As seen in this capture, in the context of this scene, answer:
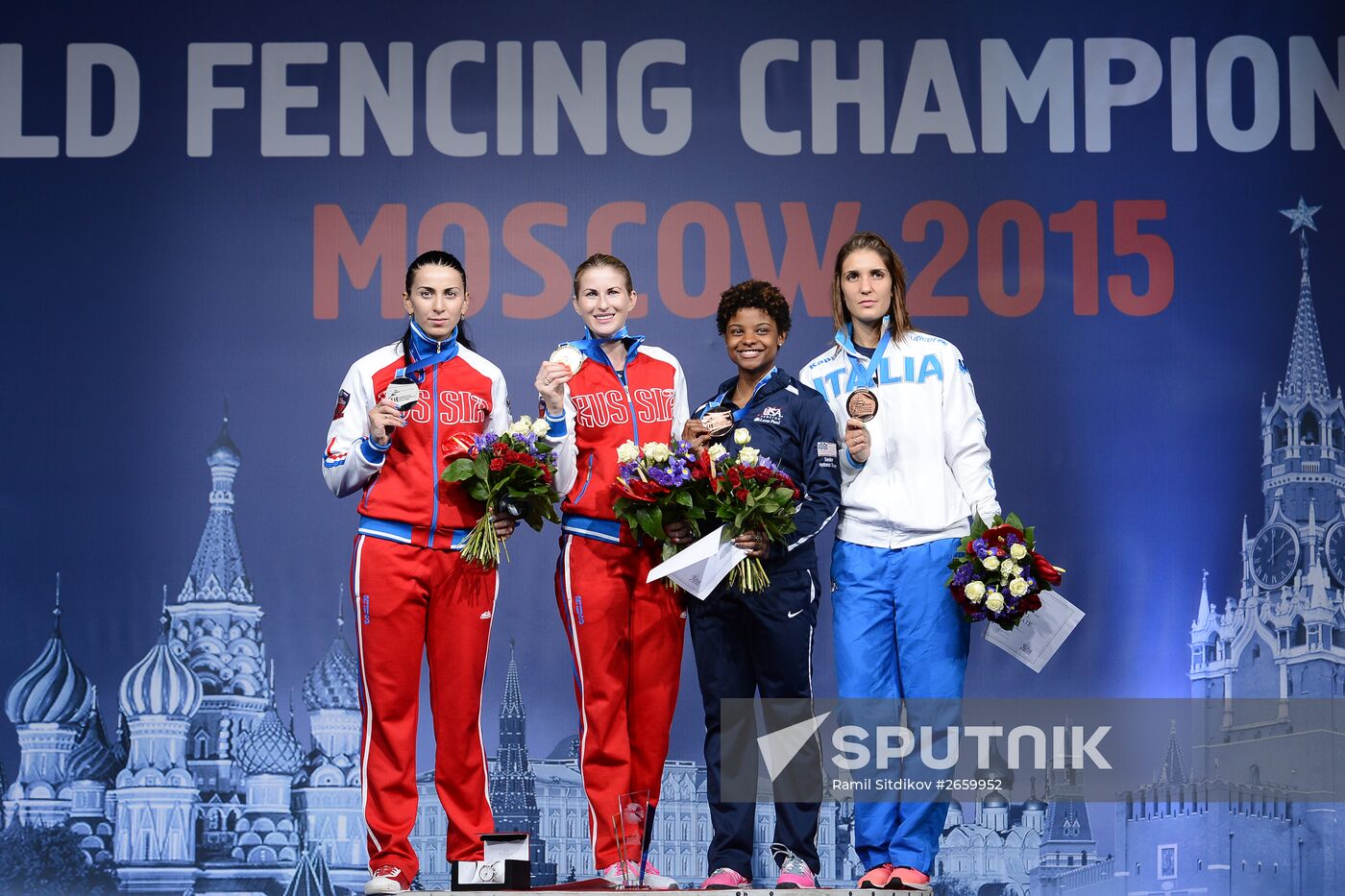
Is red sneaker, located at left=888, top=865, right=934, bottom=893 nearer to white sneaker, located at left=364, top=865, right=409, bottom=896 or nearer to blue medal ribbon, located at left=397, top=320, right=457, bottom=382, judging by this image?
white sneaker, located at left=364, top=865, right=409, bottom=896

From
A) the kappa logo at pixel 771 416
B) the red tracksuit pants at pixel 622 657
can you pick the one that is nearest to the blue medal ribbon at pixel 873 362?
the kappa logo at pixel 771 416

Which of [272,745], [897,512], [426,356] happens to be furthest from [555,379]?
[272,745]

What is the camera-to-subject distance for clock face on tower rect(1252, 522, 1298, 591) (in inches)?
227

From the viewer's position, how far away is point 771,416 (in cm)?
430

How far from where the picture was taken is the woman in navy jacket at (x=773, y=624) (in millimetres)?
4141

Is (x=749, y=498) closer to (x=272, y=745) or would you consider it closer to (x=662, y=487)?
(x=662, y=487)

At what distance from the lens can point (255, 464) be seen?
590 centimetres

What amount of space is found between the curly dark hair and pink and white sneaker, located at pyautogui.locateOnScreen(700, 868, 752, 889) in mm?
1461

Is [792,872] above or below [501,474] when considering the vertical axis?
below

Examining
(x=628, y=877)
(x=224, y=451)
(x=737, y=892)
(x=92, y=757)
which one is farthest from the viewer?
(x=224, y=451)

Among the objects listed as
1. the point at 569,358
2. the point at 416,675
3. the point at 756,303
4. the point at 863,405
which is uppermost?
the point at 756,303

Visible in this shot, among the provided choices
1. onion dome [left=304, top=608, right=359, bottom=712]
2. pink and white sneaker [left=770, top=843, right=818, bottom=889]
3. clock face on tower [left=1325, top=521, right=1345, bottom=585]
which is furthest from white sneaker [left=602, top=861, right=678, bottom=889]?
clock face on tower [left=1325, top=521, right=1345, bottom=585]

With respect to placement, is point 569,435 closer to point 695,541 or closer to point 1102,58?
point 695,541

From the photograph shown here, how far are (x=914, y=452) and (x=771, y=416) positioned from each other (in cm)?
40
